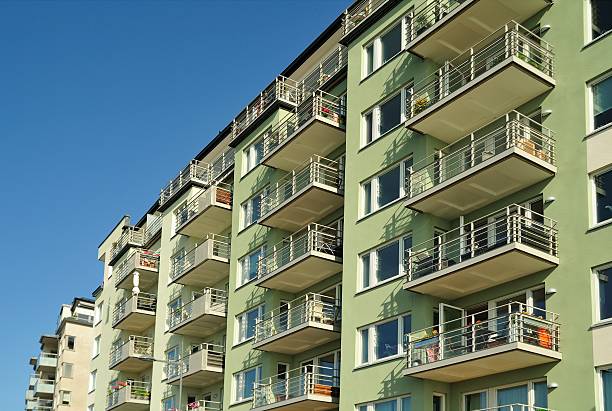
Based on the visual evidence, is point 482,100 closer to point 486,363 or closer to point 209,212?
point 486,363

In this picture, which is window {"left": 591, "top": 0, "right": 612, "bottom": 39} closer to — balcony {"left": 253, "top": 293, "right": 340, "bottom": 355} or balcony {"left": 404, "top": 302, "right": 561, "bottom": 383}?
balcony {"left": 404, "top": 302, "right": 561, "bottom": 383}

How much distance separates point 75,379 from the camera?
279 feet

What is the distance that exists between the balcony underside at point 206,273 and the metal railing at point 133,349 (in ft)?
23.0

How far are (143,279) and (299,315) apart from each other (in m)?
22.3

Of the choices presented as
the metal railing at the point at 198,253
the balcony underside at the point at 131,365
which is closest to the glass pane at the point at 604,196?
the metal railing at the point at 198,253

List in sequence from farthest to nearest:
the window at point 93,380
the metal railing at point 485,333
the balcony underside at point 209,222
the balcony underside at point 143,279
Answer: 1. the window at point 93,380
2. the balcony underside at point 143,279
3. the balcony underside at point 209,222
4. the metal railing at point 485,333

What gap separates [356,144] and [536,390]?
43.1ft

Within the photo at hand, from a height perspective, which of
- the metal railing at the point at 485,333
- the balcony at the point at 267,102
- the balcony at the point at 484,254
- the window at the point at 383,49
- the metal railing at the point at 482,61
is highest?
the balcony at the point at 267,102

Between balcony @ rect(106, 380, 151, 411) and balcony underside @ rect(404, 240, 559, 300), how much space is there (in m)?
28.8

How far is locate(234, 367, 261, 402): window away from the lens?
135 ft

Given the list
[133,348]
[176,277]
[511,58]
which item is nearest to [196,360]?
[176,277]

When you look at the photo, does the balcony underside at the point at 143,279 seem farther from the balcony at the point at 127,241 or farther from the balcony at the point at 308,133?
the balcony at the point at 308,133

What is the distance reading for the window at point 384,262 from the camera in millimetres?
32000

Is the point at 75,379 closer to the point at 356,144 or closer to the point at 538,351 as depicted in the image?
the point at 356,144
